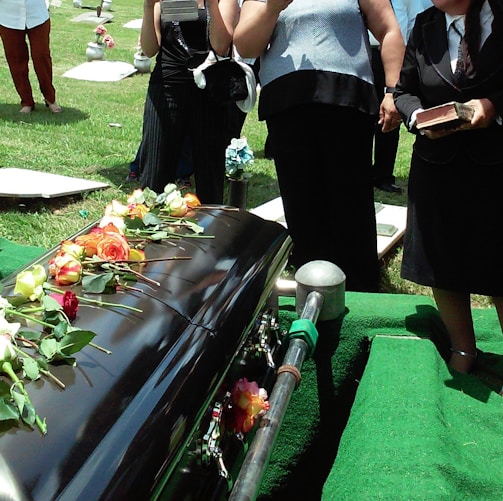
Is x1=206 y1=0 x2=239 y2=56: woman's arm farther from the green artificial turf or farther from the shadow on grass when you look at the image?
the shadow on grass

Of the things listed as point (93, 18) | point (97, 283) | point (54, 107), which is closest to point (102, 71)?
point (54, 107)

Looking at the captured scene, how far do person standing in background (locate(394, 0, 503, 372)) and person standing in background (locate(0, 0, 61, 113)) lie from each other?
554 cm

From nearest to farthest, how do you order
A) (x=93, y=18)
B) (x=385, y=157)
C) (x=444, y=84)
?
(x=444, y=84) < (x=385, y=157) < (x=93, y=18)

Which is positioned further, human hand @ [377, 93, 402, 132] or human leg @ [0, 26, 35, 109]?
human leg @ [0, 26, 35, 109]

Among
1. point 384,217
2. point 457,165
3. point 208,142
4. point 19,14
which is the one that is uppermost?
point 457,165

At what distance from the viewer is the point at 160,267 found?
51.9 inches

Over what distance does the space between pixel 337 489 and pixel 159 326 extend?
0.49 metres

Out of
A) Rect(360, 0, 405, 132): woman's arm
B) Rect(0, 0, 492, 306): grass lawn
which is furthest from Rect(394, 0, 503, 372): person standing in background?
Rect(0, 0, 492, 306): grass lawn

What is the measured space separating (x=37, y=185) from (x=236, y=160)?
145 centimetres

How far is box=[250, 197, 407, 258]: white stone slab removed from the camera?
11.8 feet

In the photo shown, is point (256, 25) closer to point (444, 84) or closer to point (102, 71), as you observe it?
point (444, 84)

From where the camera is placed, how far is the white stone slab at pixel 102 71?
1018cm

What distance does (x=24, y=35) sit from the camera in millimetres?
6766

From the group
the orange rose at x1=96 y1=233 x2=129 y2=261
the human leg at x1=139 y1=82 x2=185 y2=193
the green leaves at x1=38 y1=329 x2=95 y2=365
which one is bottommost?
the human leg at x1=139 y1=82 x2=185 y2=193
